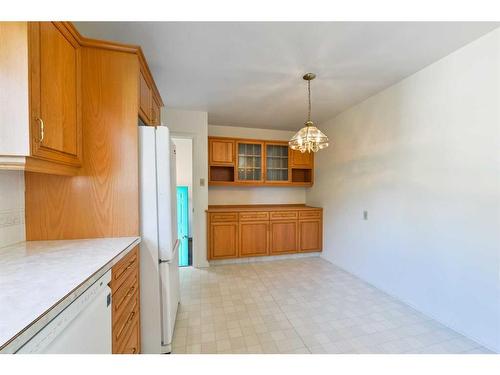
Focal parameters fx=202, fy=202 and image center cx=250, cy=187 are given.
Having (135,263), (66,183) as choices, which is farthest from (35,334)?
(66,183)

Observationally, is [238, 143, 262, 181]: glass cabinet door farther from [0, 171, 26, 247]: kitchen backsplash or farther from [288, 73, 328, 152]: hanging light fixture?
[0, 171, 26, 247]: kitchen backsplash

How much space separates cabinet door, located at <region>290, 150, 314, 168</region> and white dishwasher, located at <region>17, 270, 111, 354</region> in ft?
11.1

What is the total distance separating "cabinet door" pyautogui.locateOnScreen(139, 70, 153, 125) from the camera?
59.9 inches

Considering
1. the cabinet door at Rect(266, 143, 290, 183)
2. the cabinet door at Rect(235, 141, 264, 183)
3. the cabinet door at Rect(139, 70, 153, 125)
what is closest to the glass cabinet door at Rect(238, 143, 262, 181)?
the cabinet door at Rect(235, 141, 264, 183)

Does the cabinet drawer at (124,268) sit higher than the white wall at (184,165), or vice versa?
the white wall at (184,165)

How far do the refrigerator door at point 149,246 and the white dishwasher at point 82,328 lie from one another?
0.48 m

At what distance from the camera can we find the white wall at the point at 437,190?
152 centimetres

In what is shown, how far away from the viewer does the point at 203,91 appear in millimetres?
2426

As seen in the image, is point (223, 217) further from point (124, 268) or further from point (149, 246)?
point (124, 268)

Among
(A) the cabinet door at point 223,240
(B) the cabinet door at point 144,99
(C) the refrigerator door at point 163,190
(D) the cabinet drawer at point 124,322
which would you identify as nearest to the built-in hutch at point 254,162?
(A) the cabinet door at point 223,240

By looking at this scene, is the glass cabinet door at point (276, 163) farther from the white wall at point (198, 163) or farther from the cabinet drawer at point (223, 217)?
the white wall at point (198, 163)

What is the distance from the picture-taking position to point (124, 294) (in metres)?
1.16
